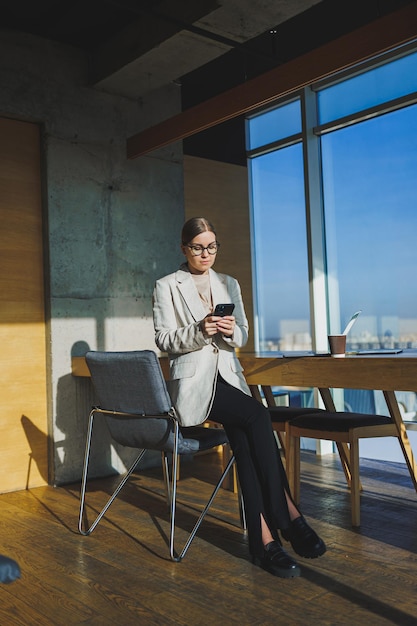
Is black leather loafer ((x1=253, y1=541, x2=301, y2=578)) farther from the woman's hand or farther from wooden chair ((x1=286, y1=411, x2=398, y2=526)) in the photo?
the woman's hand

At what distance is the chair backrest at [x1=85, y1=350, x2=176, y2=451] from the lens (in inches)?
107

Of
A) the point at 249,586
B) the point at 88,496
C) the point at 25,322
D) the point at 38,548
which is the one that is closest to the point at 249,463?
the point at 249,586

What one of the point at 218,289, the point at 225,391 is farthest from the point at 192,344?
the point at 218,289

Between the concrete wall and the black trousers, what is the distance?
1.74 metres

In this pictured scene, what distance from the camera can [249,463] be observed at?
2.70 m

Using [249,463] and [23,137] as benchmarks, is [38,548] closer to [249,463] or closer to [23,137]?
[249,463]

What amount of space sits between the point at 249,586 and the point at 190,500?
1.27m

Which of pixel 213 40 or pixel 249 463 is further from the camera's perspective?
pixel 213 40

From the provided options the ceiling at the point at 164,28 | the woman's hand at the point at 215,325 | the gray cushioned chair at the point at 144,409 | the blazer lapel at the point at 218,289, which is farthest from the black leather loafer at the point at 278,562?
the ceiling at the point at 164,28

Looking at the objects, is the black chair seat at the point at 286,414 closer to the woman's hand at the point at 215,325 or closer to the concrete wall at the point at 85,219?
the woman's hand at the point at 215,325

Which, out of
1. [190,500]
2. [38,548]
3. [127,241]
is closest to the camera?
[38,548]

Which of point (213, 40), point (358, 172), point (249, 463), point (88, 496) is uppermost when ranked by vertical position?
point (213, 40)

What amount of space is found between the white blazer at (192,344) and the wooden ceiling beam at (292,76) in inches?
46.2

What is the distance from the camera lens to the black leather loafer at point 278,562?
2.43m
